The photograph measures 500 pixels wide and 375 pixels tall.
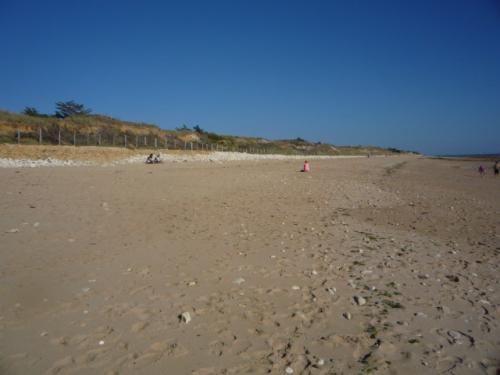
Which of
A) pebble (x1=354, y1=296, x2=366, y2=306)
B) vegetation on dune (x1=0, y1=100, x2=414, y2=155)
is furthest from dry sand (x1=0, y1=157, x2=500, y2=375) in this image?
vegetation on dune (x1=0, y1=100, x2=414, y2=155)

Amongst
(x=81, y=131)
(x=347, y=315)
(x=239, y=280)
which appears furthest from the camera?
(x=81, y=131)

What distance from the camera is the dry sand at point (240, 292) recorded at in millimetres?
2992

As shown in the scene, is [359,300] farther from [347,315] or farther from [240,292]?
[240,292]

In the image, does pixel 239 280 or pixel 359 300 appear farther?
pixel 239 280

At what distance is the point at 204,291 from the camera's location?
Result: 4246 millimetres

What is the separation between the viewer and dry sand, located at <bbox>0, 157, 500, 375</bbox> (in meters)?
2.99

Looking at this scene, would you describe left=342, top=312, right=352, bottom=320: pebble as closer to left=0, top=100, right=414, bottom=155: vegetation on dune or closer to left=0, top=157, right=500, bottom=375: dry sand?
left=0, top=157, right=500, bottom=375: dry sand

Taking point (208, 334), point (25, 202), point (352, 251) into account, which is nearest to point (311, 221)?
point (352, 251)

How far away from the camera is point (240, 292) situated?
4.26 m

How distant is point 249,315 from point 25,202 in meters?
7.50

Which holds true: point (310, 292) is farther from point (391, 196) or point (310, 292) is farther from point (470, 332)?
point (391, 196)

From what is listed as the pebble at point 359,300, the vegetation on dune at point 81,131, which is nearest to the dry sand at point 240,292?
the pebble at point 359,300

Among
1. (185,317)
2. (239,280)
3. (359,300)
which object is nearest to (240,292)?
(239,280)

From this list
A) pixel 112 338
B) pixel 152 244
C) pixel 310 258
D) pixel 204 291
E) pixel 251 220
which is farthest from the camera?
pixel 251 220
